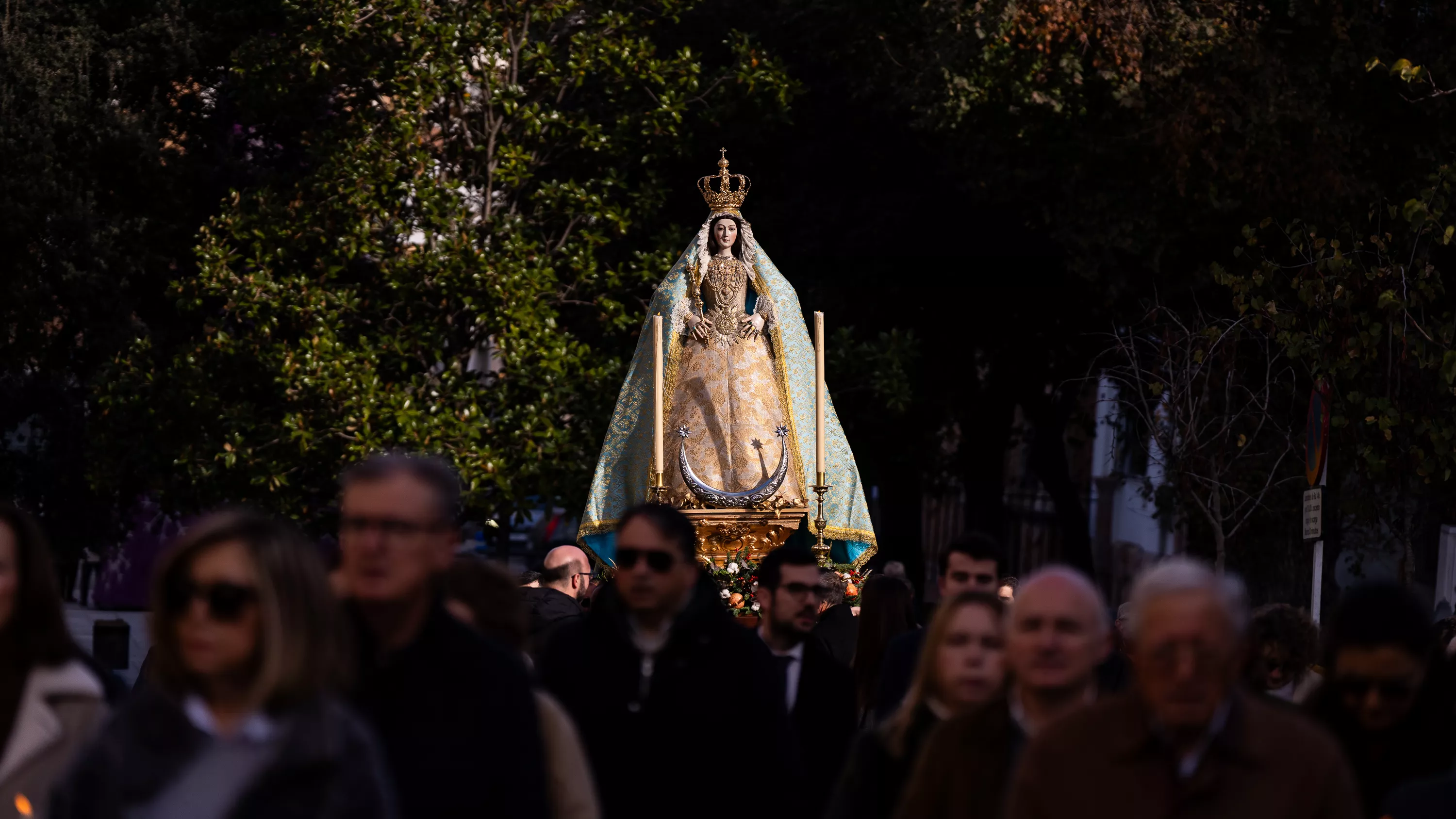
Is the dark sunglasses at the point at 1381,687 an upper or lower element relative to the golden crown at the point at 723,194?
lower

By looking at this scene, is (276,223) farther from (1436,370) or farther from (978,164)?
(1436,370)

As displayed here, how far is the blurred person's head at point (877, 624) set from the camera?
8266mm

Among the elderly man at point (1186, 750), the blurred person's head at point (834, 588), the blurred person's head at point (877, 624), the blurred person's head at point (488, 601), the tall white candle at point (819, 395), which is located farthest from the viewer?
the tall white candle at point (819, 395)

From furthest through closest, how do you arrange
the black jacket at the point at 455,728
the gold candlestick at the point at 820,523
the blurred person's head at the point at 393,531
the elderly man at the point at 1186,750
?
the gold candlestick at the point at 820,523
the blurred person's head at the point at 393,531
the black jacket at the point at 455,728
the elderly man at the point at 1186,750

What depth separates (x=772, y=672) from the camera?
6.36m

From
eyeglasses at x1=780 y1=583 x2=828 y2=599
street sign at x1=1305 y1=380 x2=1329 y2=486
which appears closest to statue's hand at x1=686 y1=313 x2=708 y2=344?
street sign at x1=1305 y1=380 x2=1329 y2=486

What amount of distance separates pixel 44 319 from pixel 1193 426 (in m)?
10.8

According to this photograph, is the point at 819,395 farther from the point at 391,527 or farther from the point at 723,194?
the point at 391,527

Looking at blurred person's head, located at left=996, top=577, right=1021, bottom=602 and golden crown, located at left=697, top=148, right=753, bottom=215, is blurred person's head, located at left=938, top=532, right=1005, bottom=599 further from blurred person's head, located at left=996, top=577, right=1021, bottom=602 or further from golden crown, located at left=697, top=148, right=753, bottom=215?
golden crown, located at left=697, top=148, right=753, bottom=215

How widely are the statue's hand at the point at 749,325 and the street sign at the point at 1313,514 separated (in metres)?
3.61

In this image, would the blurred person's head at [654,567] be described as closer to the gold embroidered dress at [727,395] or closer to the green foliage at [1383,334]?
the gold embroidered dress at [727,395]

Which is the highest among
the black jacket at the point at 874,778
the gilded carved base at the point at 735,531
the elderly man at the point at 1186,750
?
the gilded carved base at the point at 735,531

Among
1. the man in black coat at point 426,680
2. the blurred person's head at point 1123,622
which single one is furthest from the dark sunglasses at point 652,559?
the blurred person's head at point 1123,622

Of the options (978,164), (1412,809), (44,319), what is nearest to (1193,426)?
(978,164)
